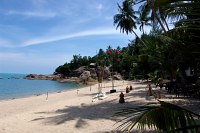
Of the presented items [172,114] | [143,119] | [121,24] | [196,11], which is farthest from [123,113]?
[121,24]

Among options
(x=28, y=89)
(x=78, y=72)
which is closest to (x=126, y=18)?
(x=28, y=89)

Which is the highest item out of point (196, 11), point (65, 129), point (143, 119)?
point (196, 11)

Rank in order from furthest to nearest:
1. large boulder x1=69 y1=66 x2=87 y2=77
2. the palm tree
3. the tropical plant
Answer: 1. large boulder x1=69 y1=66 x2=87 y2=77
2. the palm tree
3. the tropical plant

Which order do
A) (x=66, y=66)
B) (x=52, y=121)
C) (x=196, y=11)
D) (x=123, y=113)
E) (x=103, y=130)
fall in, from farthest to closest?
(x=66, y=66) → (x=52, y=121) → (x=103, y=130) → (x=123, y=113) → (x=196, y=11)

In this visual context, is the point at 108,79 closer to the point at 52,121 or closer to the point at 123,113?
the point at 52,121

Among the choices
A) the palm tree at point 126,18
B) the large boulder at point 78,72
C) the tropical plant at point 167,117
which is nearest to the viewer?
the tropical plant at point 167,117

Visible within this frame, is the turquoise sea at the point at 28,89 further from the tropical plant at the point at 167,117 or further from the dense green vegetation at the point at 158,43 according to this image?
the tropical plant at the point at 167,117

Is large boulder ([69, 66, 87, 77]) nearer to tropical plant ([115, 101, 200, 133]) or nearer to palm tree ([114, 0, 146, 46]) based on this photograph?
palm tree ([114, 0, 146, 46])

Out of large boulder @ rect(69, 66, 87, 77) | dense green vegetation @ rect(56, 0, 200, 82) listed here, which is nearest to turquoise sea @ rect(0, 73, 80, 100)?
dense green vegetation @ rect(56, 0, 200, 82)

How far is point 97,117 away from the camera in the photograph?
11703 mm

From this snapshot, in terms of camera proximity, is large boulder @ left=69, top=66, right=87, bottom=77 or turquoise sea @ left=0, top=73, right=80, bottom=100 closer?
turquoise sea @ left=0, top=73, right=80, bottom=100

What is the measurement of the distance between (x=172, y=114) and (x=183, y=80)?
1600 centimetres

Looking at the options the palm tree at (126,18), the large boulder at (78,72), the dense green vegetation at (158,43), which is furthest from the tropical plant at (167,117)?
the large boulder at (78,72)

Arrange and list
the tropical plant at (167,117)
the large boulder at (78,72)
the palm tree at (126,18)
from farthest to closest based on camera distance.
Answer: the large boulder at (78,72)
the palm tree at (126,18)
the tropical plant at (167,117)
